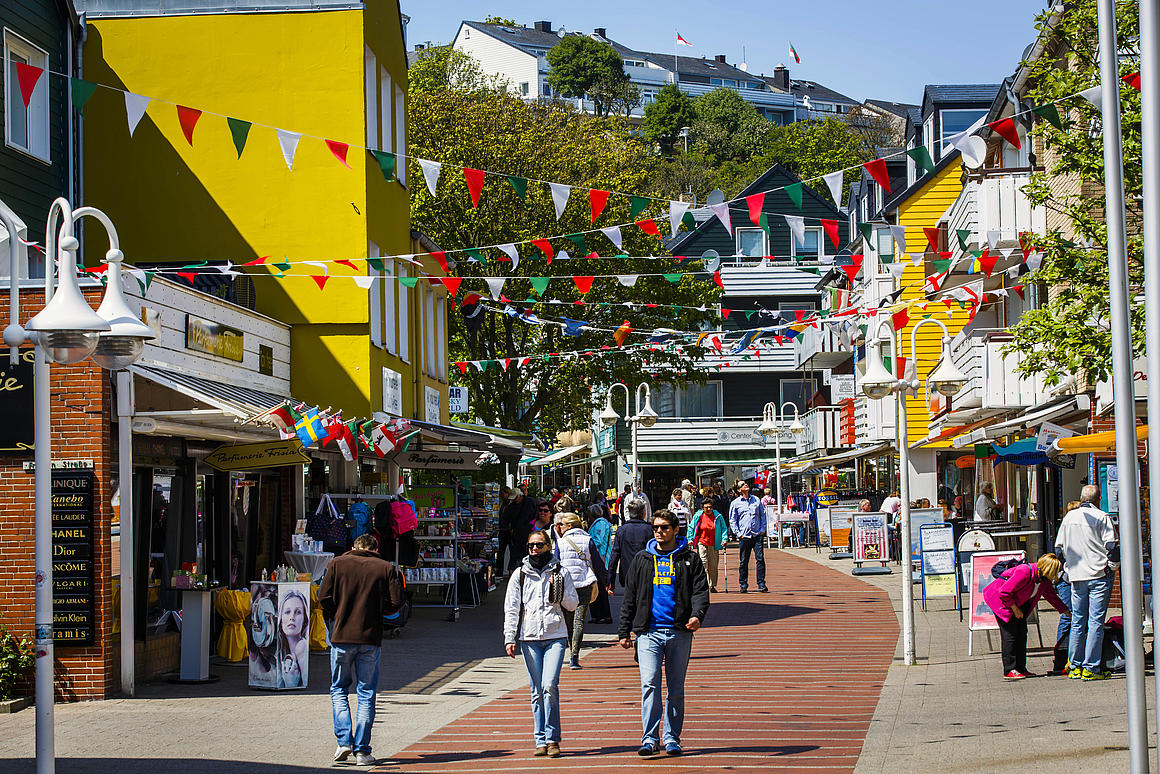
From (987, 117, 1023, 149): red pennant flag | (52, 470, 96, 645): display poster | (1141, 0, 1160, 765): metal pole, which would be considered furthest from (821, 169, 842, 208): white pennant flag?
(52, 470, 96, 645): display poster

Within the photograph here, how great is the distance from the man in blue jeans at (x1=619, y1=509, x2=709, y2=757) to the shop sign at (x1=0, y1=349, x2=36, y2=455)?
5.95 metres

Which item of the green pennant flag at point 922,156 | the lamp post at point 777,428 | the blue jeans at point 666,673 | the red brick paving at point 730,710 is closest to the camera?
the red brick paving at point 730,710

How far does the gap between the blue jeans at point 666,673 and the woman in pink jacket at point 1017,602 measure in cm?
434

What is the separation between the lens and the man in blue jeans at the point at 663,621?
10344 millimetres

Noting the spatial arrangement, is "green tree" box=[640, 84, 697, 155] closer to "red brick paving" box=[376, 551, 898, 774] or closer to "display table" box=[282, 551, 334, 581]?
"red brick paving" box=[376, 551, 898, 774]

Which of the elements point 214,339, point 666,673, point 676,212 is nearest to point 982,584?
point 676,212

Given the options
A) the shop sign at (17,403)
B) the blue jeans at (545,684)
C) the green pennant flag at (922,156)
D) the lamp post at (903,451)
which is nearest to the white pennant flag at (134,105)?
the shop sign at (17,403)

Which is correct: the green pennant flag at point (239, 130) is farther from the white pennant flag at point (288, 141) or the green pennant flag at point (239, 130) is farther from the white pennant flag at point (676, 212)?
the white pennant flag at point (676, 212)

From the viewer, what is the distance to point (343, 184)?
66.8ft

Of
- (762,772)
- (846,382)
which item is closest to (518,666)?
(762,772)

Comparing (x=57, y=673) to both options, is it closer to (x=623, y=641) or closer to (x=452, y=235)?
(x=623, y=641)

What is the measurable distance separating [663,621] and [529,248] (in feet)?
98.2

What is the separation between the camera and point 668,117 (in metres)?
106

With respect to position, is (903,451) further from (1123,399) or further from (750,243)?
(750,243)
